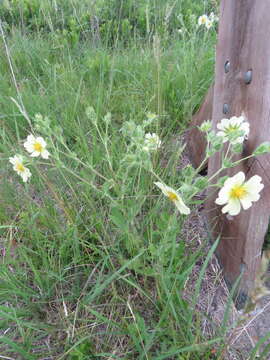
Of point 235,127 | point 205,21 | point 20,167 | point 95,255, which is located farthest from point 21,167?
point 205,21

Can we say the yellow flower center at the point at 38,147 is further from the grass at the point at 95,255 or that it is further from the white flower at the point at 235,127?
the white flower at the point at 235,127

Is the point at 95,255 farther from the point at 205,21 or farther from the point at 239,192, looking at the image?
the point at 205,21

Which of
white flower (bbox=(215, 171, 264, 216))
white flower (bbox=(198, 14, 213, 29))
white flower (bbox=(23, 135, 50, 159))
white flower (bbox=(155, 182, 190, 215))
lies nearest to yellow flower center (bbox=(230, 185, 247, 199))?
white flower (bbox=(215, 171, 264, 216))

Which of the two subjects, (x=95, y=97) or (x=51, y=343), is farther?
(x=95, y=97)

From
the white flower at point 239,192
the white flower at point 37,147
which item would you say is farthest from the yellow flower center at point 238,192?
the white flower at point 37,147

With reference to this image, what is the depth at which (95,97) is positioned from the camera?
6.44 ft

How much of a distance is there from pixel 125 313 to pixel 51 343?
0.25 meters

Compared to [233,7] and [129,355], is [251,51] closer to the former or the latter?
[233,7]

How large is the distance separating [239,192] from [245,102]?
36 cm

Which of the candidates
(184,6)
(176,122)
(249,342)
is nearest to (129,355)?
(249,342)

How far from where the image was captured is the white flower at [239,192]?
89cm

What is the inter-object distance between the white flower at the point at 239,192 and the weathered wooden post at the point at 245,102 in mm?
159

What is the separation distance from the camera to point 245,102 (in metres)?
1.10

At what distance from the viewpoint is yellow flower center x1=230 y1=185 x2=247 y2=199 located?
902 millimetres
